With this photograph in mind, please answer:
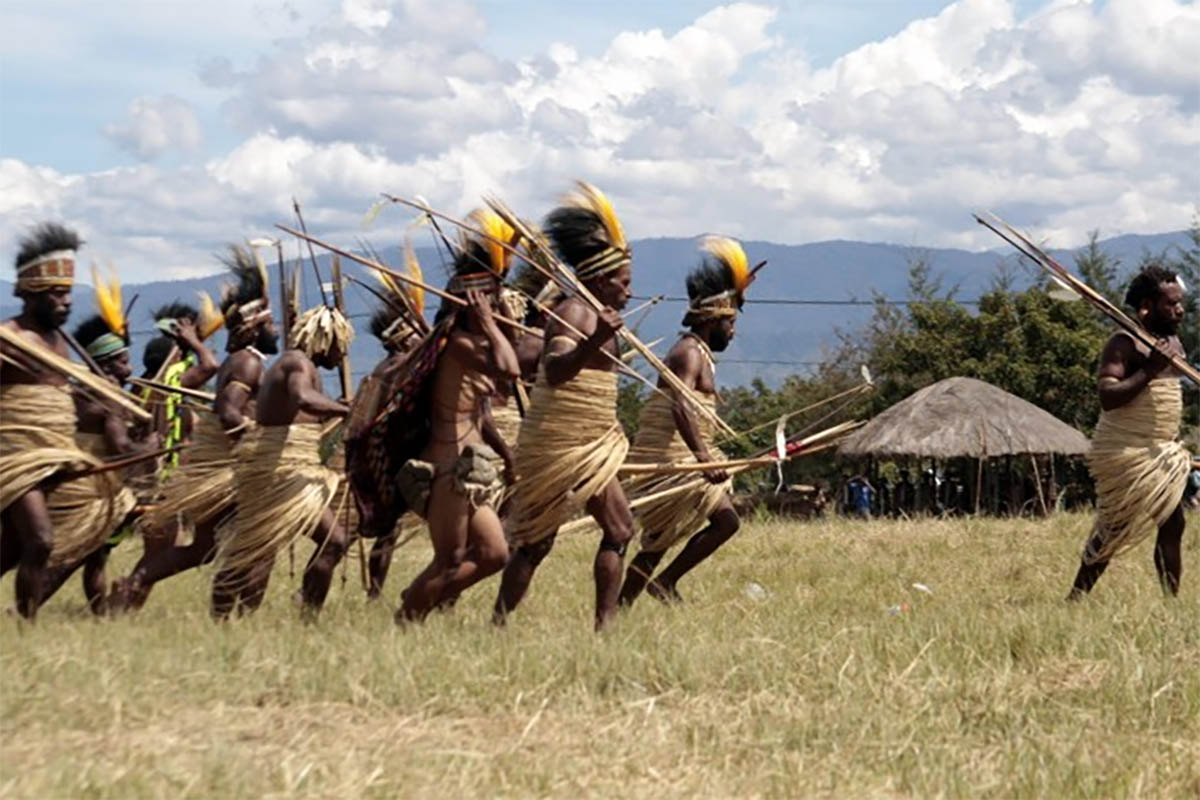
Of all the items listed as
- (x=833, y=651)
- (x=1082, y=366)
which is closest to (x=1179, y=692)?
(x=833, y=651)

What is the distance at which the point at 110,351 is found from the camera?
31.4 ft

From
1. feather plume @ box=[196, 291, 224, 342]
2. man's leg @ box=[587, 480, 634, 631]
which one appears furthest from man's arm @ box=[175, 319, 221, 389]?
man's leg @ box=[587, 480, 634, 631]

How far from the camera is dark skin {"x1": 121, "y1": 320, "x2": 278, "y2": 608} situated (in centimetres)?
845

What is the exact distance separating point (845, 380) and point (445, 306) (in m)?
42.3

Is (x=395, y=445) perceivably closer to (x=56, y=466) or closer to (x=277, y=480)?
(x=277, y=480)

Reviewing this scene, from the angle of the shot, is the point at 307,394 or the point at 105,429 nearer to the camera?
the point at 307,394

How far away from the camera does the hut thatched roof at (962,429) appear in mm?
27609

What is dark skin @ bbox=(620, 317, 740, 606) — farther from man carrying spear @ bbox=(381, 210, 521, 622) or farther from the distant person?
the distant person

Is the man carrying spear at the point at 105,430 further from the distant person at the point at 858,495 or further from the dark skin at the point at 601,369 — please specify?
the distant person at the point at 858,495

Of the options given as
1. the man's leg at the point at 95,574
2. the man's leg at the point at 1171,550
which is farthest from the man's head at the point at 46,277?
the man's leg at the point at 1171,550

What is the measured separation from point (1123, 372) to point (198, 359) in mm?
4896

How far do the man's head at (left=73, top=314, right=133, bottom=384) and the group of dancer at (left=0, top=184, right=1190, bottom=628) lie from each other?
231 mm

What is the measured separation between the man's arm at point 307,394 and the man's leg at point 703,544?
1955 mm

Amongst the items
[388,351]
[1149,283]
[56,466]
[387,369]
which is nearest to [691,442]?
[387,369]
